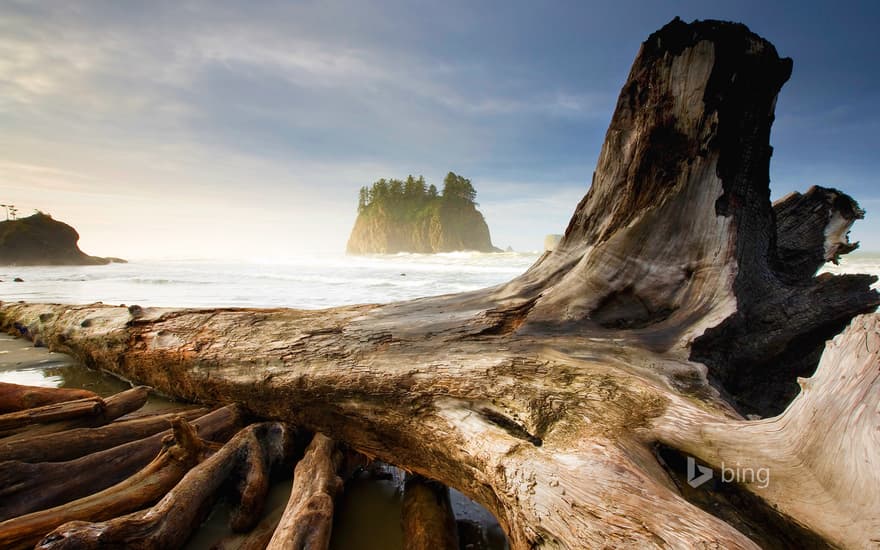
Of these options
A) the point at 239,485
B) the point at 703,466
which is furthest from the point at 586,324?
the point at 239,485

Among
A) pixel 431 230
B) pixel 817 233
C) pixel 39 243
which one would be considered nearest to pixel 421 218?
pixel 431 230

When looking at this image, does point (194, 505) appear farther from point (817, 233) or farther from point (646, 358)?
point (817, 233)

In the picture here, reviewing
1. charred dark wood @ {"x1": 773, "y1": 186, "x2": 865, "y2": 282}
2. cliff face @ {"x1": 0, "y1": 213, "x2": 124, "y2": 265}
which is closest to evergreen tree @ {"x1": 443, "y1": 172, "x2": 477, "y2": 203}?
cliff face @ {"x1": 0, "y1": 213, "x2": 124, "y2": 265}

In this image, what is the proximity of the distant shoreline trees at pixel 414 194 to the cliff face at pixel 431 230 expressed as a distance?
1.09 m

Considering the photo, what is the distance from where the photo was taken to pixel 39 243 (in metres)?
40.7

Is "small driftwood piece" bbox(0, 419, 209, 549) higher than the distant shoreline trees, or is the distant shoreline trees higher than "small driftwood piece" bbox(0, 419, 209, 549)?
the distant shoreline trees

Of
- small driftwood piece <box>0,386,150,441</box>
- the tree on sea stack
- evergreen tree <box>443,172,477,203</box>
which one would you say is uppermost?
evergreen tree <box>443,172,477,203</box>

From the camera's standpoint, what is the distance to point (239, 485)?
7.75 ft

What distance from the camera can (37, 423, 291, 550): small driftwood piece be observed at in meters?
1.58

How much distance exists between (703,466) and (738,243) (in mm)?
1621

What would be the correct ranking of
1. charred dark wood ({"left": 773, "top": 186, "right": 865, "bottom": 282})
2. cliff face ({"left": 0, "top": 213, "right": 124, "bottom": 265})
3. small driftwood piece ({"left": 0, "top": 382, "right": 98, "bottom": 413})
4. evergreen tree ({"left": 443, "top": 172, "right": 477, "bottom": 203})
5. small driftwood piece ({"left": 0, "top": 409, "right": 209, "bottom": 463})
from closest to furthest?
small driftwood piece ({"left": 0, "top": 409, "right": 209, "bottom": 463}), small driftwood piece ({"left": 0, "top": 382, "right": 98, "bottom": 413}), charred dark wood ({"left": 773, "top": 186, "right": 865, "bottom": 282}), cliff face ({"left": 0, "top": 213, "right": 124, "bottom": 265}), evergreen tree ({"left": 443, "top": 172, "right": 477, "bottom": 203})

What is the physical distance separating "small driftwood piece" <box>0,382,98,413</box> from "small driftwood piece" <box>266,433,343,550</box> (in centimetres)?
197

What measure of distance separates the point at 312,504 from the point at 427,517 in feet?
2.08

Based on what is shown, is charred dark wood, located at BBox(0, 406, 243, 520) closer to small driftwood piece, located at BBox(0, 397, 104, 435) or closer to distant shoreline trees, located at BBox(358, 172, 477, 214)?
small driftwood piece, located at BBox(0, 397, 104, 435)
